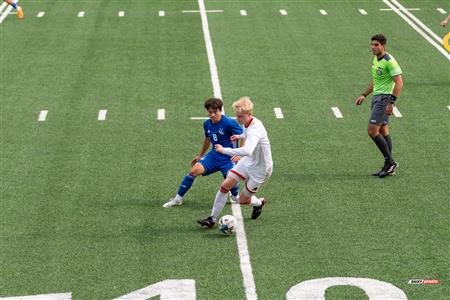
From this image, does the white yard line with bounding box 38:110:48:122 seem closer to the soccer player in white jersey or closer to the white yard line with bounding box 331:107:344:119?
the white yard line with bounding box 331:107:344:119

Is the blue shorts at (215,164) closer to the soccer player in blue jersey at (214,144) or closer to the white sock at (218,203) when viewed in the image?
the soccer player in blue jersey at (214,144)

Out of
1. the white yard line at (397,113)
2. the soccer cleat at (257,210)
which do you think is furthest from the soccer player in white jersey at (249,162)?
the white yard line at (397,113)

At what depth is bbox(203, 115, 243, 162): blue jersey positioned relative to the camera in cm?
1394

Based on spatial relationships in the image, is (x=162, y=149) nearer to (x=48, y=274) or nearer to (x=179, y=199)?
(x=179, y=199)

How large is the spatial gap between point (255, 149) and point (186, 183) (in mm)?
1740

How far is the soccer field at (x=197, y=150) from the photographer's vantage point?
1218 centimetres

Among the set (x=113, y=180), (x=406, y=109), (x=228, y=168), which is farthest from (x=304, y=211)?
(x=406, y=109)

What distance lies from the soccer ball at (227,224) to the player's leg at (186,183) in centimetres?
125

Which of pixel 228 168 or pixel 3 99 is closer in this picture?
pixel 228 168

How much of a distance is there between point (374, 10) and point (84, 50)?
9694 mm

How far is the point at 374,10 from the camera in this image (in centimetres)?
2941

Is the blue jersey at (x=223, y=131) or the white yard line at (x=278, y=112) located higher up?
the blue jersey at (x=223, y=131)

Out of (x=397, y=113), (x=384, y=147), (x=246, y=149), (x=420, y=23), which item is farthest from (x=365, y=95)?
(x=420, y=23)

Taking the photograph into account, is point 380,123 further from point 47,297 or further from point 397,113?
point 47,297
